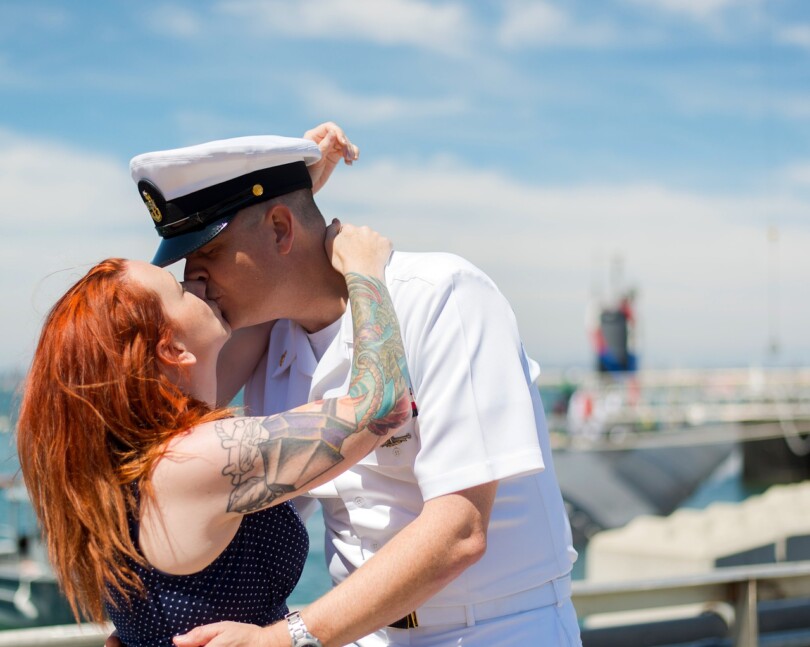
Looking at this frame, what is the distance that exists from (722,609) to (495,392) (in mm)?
2532

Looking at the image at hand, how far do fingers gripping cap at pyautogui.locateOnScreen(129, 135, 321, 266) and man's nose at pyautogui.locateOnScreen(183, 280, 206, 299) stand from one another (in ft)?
0.22

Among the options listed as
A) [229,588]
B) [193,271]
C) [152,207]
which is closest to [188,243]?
[193,271]

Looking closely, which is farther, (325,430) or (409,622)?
(409,622)

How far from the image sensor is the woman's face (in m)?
1.96

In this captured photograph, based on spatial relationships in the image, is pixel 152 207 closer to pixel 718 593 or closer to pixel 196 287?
pixel 196 287

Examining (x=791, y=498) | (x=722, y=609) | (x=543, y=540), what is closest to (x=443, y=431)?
(x=543, y=540)

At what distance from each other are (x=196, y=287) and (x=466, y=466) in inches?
29.8

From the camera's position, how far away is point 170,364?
1.93 m

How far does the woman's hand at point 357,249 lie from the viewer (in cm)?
221

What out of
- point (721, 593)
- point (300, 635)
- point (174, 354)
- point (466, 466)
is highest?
point (174, 354)

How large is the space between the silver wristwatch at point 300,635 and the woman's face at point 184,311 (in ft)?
1.93

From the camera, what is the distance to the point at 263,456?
1.84 metres

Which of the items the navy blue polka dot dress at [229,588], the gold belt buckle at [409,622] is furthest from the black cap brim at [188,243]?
the gold belt buckle at [409,622]

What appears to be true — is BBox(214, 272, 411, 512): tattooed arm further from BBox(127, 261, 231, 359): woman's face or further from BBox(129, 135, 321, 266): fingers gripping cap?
BBox(129, 135, 321, 266): fingers gripping cap
